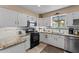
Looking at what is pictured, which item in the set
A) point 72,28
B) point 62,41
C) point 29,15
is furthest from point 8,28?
point 72,28

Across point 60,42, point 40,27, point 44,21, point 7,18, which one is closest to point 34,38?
point 40,27

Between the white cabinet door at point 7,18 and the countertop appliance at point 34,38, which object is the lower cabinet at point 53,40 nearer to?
the countertop appliance at point 34,38

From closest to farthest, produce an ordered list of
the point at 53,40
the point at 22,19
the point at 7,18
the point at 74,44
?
the point at 7,18 < the point at 22,19 < the point at 53,40 < the point at 74,44

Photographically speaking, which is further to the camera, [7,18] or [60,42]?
[60,42]

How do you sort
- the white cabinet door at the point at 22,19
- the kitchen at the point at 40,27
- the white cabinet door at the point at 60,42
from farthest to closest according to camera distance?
the white cabinet door at the point at 60,42 < the white cabinet door at the point at 22,19 < the kitchen at the point at 40,27

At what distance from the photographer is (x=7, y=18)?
77.2 inches

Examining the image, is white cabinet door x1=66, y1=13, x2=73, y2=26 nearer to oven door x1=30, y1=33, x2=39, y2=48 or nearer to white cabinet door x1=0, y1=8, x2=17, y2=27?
oven door x1=30, y1=33, x2=39, y2=48

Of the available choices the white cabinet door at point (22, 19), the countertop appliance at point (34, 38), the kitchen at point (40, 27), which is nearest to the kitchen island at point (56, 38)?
the kitchen at point (40, 27)

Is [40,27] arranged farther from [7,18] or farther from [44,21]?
[7,18]

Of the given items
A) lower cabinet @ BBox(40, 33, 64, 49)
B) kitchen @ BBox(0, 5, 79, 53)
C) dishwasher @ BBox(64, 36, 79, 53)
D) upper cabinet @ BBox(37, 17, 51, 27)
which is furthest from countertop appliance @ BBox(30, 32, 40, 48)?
dishwasher @ BBox(64, 36, 79, 53)

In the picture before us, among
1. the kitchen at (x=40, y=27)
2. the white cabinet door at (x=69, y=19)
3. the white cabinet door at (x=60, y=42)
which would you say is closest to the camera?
the kitchen at (x=40, y=27)

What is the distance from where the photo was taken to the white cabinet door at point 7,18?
1.82 m

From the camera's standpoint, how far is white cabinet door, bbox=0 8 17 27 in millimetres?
1822

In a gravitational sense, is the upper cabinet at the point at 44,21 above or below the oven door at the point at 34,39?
above
